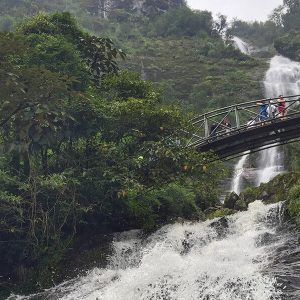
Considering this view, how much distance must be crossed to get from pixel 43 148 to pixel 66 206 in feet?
7.09

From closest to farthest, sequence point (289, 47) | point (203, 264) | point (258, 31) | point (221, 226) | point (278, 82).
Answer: point (203, 264), point (221, 226), point (278, 82), point (289, 47), point (258, 31)

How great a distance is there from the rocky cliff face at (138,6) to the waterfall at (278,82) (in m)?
21.6

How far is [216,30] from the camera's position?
6353 cm

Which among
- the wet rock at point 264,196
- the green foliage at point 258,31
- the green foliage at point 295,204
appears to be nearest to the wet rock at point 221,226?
the green foliage at point 295,204

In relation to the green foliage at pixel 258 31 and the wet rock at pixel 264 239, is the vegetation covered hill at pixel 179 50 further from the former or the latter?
the wet rock at pixel 264 239

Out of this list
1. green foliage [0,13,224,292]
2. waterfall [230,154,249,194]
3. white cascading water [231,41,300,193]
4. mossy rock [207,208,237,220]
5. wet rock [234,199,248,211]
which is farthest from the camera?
white cascading water [231,41,300,193]

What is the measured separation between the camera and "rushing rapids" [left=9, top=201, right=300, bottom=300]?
10734mm

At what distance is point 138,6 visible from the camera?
71.2m

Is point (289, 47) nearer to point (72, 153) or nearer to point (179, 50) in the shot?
point (179, 50)

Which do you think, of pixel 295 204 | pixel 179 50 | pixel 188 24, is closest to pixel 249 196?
pixel 295 204

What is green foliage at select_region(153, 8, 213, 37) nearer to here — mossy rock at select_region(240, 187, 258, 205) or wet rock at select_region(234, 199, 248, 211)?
mossy rock at select_region(240, 187, 258, 205)

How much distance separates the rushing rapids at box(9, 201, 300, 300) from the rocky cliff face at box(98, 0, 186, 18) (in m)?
57.7

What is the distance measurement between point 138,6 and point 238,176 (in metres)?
47.6

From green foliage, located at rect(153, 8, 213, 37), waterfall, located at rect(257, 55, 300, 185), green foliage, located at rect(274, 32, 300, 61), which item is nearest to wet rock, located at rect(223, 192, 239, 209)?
waterfall, located at rect(257, 55, 300, 185)
